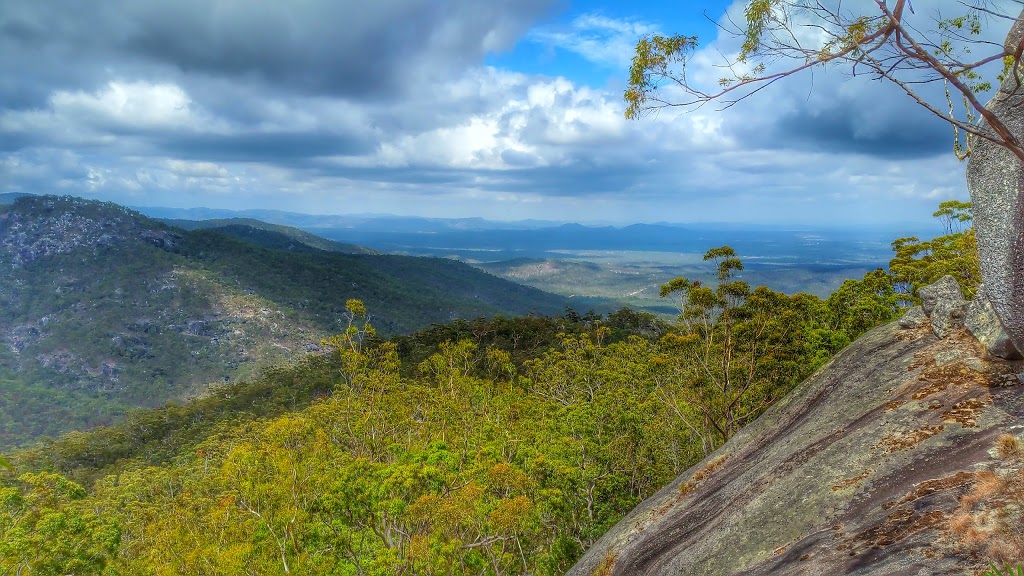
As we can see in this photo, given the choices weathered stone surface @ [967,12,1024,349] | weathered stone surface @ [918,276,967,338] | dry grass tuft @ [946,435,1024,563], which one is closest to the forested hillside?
weathered stone surface @ [918,276,967,338]

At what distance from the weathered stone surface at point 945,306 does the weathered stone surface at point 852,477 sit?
0.34 m

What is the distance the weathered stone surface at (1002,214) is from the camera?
833cm

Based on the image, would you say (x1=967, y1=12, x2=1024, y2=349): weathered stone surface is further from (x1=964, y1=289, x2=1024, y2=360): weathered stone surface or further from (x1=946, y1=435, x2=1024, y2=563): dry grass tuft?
(x1=946, y1=435, x2=1024, y2=563): dry grass tuft

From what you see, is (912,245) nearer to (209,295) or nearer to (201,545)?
(201,545)

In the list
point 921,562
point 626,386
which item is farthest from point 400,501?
point 626,386

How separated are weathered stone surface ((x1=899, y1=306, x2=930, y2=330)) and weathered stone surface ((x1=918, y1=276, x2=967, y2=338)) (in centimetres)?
21

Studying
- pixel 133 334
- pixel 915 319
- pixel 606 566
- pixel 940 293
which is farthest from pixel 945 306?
pixel 133 334

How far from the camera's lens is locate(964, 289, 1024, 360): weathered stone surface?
9.40 m

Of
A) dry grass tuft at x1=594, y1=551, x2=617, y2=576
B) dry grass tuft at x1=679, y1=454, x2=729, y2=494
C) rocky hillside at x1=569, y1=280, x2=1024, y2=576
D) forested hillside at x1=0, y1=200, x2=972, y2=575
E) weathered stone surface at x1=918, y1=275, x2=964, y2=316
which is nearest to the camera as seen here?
rocky hillside at x1=569, y1=280, x2=1024, y2=576

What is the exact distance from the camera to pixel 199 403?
87.0 metres

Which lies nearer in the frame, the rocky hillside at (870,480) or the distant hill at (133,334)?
the rocky hillside at (870,480)

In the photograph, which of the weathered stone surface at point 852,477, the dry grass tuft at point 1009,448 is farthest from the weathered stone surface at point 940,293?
the dry grass tuft at point 1009,448

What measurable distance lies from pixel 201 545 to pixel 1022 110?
2716 cm

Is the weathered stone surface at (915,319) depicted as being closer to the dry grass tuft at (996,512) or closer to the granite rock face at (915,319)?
the granite rock face at (915,319)
